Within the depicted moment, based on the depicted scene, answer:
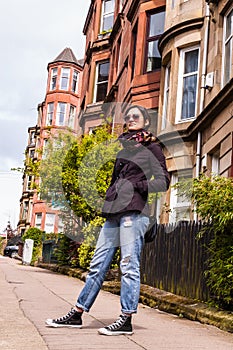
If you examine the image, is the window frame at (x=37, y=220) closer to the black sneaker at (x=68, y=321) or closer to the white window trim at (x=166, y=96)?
the white window trim at (x=166, y=96)

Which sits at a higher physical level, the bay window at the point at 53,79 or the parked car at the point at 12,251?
the bay window at the point at 53,79

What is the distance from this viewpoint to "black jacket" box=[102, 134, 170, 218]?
5352 millimetres

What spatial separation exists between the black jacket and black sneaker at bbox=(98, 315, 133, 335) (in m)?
0.95

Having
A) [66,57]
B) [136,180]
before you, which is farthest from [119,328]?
[66,57]

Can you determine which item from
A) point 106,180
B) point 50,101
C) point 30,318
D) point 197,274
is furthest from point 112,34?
point 50,101

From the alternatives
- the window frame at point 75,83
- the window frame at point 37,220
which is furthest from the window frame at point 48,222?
the window frame at point 75,83

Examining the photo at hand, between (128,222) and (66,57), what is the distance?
5396 centimetres

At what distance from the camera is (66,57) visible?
57.7 meters

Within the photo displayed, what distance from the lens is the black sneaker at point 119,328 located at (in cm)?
Result: 514

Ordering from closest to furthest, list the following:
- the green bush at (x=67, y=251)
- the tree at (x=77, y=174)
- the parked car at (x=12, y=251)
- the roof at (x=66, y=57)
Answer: the tree at (x=77, y=174), the green bush at (x=67, y=251), the parked car at (x=12, y=251), the roof at (x=66, y=57)

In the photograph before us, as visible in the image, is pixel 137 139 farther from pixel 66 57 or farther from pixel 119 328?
pixel 66 57

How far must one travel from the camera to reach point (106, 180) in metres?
15.8

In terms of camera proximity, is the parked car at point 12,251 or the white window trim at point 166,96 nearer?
the white window trim at point 166,96

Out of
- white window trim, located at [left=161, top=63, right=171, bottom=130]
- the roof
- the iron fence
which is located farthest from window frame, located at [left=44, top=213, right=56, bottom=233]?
the iron fence
